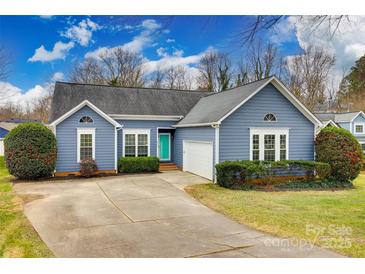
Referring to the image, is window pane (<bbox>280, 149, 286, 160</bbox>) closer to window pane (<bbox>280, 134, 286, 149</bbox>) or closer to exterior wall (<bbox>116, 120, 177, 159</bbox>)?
window pane (<bbox>280, 134, 286, 149</bbox>)

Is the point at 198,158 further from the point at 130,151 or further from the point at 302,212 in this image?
the point at 302,212

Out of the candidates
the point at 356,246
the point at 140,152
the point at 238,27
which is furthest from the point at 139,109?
the point at 356,246

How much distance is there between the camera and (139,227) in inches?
235

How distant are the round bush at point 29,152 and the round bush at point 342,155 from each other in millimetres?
11942

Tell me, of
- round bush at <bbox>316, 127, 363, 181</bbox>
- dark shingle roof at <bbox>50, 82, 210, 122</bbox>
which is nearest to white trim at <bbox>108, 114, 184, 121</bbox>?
dark shingle roof at <bbox>50, 82, 210, 122</bbox>

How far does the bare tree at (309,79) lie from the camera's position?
70.7ft

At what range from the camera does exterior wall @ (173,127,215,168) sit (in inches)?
473

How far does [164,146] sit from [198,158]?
346cm

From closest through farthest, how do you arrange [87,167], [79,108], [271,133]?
[271,133], [87,167], [79,108]

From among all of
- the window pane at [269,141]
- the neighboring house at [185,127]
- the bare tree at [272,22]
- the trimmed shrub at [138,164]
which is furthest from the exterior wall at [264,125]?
the bare tree at [272,22]

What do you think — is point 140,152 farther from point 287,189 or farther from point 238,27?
point 238,27

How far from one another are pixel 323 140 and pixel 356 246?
868 centimetres

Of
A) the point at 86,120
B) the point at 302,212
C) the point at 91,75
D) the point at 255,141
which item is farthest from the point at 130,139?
the point at 302,212

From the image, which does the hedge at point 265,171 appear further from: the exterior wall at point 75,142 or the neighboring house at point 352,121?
the neighboring house at point 352,121
